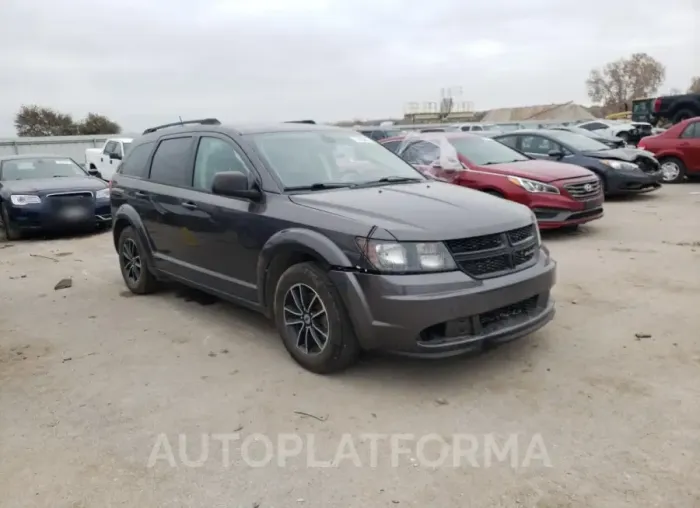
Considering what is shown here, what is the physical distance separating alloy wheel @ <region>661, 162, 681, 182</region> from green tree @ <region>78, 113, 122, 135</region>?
122 ft

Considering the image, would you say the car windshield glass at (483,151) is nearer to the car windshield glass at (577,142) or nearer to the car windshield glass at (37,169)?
the car windshield glass at (577,142)

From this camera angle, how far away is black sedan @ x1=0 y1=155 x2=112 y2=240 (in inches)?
386

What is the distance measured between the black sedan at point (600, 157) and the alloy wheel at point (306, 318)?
803cm

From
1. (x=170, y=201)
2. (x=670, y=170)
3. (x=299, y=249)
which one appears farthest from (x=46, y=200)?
(x=670, y=170)

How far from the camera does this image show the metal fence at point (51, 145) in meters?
22.4

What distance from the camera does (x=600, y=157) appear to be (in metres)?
11.6

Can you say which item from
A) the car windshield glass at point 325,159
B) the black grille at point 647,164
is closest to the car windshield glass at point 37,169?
the car windshield glass at point 325,159

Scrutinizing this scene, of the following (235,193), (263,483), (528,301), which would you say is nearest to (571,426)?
(528,301)

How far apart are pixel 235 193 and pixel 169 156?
1672 millimetres

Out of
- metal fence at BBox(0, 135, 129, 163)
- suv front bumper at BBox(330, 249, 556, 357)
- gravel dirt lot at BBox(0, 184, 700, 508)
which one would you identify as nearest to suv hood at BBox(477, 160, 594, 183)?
gravel dirt lot at BBox(0, 184, 700, 508)

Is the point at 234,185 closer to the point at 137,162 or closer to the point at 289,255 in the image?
the point at 289,255

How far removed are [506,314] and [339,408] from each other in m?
1.24

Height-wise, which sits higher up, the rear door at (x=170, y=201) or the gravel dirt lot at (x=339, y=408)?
the rear door at (x=170, y=201)

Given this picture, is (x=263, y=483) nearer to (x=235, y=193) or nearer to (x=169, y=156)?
(x=235, y=193)
